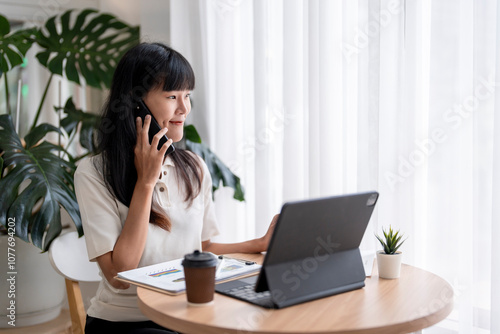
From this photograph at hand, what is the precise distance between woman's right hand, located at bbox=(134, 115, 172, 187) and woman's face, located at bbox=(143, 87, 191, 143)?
0.16 ft

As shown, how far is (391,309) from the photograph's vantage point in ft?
3.98

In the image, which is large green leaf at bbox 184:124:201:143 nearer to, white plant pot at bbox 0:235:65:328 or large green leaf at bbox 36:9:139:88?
large green leaf at bbox 36:9:139:88

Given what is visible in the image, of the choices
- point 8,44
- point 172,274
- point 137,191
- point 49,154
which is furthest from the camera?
point 8,44

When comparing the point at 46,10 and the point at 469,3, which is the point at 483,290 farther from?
the point at 46,10

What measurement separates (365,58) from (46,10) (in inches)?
101

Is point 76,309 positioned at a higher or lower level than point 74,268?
lower

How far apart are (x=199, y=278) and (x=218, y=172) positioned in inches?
56.0

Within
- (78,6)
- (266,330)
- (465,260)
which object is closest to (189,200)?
(266,330)

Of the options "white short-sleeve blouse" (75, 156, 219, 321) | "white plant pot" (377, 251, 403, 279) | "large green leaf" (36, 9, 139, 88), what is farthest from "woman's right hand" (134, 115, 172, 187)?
"large green leaf" (36, 9, 139, 88)

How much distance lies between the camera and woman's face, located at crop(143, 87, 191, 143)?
1.76m

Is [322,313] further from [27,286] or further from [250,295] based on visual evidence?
[27,286]

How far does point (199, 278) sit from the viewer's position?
47.5 inches

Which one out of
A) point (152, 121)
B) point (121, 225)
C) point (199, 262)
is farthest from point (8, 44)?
point (199, 262)

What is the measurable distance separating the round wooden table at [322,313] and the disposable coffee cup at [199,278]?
0.07 feet
